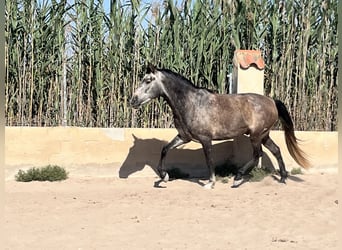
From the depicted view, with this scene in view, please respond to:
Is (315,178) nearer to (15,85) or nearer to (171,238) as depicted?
(171,238)

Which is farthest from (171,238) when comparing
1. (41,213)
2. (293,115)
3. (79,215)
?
(293,115)

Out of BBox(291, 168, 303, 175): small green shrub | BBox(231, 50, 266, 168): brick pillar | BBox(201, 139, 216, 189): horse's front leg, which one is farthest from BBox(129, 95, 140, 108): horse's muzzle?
BBox(291, 168, 303, 175): small green shrub

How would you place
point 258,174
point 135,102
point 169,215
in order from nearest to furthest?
1. point 169,215
2. point 135,102
3. point 258,174

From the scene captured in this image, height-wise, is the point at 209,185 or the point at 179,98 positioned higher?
the point at 179,98

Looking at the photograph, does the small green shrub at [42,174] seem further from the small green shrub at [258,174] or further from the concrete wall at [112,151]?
the small green shrub at [258,174]

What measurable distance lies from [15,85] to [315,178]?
5.06 meters

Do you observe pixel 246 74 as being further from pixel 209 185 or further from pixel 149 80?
pixel 209 185

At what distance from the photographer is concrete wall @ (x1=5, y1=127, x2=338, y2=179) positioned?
741cm

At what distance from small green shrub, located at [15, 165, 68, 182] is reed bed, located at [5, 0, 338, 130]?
1.02 m

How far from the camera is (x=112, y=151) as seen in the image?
7.80 metres

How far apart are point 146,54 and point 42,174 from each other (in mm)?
2789

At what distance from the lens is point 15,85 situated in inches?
319

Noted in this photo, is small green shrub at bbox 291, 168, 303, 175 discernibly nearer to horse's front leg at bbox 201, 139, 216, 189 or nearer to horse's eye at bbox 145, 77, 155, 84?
horse's front leg at bbox 201, 139, 216, 189

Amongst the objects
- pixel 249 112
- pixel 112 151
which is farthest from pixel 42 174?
pixel 249 112
